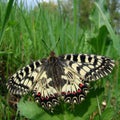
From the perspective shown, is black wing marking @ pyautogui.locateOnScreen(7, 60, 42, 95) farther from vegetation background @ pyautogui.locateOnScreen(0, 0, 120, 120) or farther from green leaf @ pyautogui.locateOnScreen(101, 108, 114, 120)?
green leaf @ pyautogui.locateOnScreen(101, 108, 114, 120)

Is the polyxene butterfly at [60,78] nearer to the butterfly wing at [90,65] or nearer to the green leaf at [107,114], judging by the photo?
the butterfly wing at [90,65]

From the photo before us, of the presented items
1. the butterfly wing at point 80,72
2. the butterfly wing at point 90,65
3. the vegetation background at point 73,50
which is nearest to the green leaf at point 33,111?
the vegetation background at point 73,50

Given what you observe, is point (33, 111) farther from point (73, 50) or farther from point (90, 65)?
point (73, 50)

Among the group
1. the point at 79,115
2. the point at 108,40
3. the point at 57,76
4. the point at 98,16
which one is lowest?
the point at 79,115

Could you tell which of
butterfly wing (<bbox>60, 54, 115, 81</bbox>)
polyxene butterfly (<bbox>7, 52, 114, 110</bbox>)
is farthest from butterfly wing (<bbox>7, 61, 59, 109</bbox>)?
butterfly wing (<bbox>60, 54, 115, 81</bbox>)

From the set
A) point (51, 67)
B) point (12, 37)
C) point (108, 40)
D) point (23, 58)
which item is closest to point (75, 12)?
point (51, 67)

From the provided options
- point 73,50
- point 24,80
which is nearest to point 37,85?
point 24,80

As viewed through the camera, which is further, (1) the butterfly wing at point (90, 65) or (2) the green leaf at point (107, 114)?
(1) the butterfly wing at point (90, 65)

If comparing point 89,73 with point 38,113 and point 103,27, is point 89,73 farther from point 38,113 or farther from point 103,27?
point 103,27
